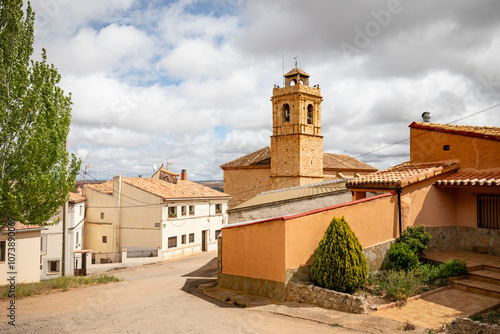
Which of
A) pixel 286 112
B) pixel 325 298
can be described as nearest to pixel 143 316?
pixel 325 298

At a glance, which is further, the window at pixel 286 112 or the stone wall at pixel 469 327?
the window at pixel 286 112

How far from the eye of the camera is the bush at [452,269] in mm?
9387

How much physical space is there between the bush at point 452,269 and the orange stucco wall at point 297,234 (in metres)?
1.89

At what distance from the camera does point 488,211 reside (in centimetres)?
1118

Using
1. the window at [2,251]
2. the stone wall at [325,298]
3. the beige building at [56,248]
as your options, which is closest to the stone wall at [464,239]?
the stone wall at [325,298]

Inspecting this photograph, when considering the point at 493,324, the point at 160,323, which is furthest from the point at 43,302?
the point at 493,324

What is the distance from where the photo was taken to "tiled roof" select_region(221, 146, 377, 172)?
40.8 metres

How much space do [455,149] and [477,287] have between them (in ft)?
19.2

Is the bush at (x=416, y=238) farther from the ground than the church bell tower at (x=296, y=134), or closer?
closer

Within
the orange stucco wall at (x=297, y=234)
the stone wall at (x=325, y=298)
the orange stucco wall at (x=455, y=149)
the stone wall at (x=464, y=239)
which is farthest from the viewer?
the orange stucco wall at (x=455, y=149)

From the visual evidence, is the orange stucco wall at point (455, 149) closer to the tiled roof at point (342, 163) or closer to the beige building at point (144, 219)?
the beige building at point (144, 219)

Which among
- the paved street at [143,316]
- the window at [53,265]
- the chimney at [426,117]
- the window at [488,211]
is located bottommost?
the window at [53,265]

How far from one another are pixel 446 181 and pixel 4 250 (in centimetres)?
2120

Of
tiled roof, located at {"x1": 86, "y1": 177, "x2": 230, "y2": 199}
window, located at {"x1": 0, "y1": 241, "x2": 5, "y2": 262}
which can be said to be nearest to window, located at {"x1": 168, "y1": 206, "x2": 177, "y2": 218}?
tiled roof, located at {"x1": 86, "y1": 177, "x2": 230, "y2": 199}
